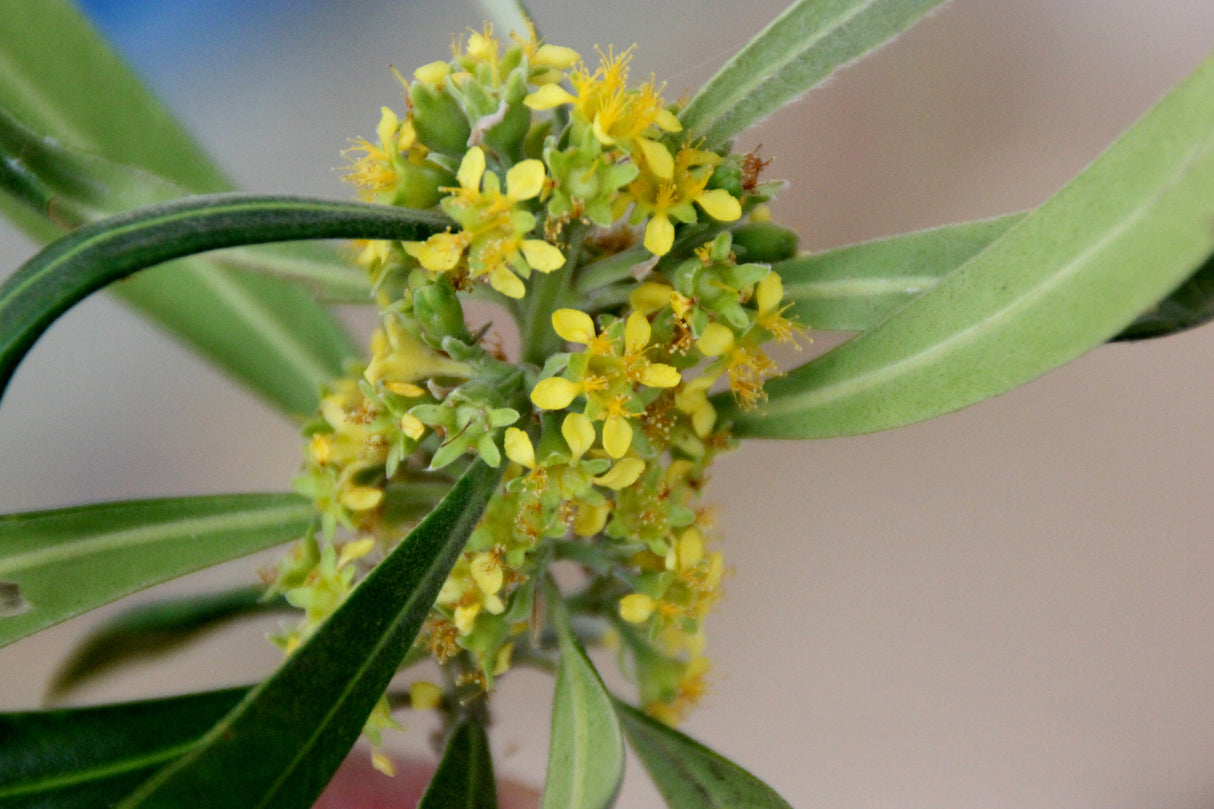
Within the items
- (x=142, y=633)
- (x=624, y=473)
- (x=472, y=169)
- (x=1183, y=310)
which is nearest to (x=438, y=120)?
(x=472, y=169)

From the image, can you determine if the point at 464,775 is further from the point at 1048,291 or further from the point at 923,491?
the point at 923,491

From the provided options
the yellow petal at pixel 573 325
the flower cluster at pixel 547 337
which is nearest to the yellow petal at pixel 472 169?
the flower cluster at pixel 547 337

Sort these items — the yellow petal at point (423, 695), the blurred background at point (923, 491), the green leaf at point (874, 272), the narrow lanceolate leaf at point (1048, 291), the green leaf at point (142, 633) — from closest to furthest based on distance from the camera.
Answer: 1. the narrow lanceolate leaf at point (1048, 291)
2. the green leaf at point (874, 272)
3. the yellow petal at point (423, 695)
4. the green leaf at point (142, 633)
5. the blurred background at point (923, 491)

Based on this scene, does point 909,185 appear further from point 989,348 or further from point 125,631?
point 125,631

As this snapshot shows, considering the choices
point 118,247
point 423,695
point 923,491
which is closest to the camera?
point 118,247

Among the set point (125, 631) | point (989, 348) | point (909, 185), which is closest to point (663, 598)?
point (989, 348)

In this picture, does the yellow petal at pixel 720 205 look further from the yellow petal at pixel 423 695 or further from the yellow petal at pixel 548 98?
the yellow petal at pixel 423 695

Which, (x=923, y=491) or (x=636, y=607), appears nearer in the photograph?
(x=636, y=607)

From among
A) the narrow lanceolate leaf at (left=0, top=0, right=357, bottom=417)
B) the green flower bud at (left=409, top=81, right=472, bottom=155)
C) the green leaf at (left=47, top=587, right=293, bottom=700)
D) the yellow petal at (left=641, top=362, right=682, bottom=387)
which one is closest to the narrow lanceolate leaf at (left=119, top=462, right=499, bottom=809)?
the yellow petal at (left=641, top=362, right=682, bottom=387)
